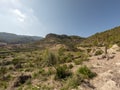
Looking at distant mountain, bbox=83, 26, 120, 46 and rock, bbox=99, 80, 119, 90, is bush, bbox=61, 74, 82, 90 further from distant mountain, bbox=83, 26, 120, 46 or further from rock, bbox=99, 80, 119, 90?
distant mountain, bbox=83, 26, 120, 46

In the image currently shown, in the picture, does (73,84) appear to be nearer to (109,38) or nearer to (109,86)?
(109,86)

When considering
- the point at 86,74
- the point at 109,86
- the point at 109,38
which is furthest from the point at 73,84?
the point at 109,38

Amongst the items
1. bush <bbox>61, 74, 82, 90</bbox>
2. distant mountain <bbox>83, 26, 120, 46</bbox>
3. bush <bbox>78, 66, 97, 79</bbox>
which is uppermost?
distant mountain <bbox>83, 26, 120, 46</bbox>

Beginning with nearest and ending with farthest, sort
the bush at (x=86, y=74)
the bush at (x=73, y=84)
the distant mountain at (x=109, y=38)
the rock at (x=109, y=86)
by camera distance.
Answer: the rock at (x=109, y=86) → the bush at (x=73, y=84) → the bush at (x=86, y=74) → the distant mountain at (x=109, y=38)

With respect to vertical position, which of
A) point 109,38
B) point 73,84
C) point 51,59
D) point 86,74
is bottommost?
point 73,84

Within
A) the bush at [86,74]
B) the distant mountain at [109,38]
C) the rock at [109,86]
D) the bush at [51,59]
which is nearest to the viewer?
the rock at [109,86]

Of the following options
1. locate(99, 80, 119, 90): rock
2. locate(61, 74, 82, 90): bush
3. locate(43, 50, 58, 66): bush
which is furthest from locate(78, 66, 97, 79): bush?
locate(43, 50, 58, 66): bush

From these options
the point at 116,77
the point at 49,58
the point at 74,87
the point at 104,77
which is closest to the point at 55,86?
the point at 74,87

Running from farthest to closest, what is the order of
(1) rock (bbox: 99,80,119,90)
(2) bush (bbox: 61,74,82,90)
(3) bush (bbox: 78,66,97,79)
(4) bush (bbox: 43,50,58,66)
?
(4) bush (bbox: 43,50,58,66), (3) bush (bbox: 78,66,97,79), (2) bush (bbox: 61,74,82,90), (1) rock (bbox: 99,80,119,90)

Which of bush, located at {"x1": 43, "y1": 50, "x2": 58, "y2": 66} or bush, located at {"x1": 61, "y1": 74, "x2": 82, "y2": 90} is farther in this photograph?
bush, located at {"x1": 43, "y1": 50, "x2": 58, "y2": 66}

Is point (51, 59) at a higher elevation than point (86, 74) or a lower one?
higher

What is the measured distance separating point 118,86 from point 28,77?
718cm

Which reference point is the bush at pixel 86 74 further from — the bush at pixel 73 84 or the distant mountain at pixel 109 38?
the distant mountain at pixel 109 38

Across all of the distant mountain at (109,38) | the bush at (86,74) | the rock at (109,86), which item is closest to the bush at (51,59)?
the bush at (86,74)
